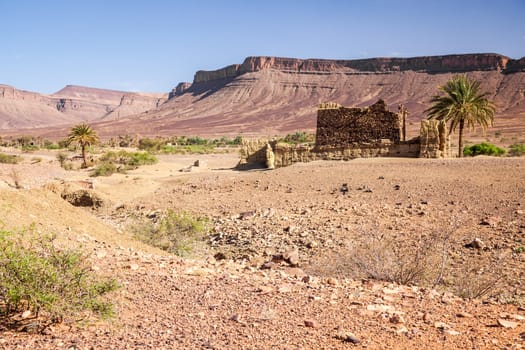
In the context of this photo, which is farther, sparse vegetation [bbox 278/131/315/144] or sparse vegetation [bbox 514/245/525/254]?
sparse vegetation [bbox 278/131/315/144]

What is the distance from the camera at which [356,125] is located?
21.2 m

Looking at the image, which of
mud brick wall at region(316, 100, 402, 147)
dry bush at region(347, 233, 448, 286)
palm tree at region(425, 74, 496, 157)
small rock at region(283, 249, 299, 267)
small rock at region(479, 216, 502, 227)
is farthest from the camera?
palm tree at region(425, 74, 496, 157)

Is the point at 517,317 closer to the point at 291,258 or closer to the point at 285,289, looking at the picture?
the point at 285,289

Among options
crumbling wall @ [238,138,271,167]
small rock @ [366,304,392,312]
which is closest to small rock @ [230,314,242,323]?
small rock @ [366,304,392,312]

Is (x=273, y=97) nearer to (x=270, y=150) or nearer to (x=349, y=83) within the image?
(x=349, y=83)

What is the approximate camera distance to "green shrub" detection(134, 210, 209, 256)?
10.3 meters

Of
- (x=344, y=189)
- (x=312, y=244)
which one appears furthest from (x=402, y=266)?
(x=344, y=189)

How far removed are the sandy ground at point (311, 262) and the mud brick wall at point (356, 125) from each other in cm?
334

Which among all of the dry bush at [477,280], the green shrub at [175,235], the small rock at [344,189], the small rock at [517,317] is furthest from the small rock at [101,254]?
the small rock at [344,189]

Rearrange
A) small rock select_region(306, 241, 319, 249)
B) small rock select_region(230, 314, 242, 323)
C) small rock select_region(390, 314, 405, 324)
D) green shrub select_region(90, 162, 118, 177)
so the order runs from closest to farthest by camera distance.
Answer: small rock select_region(230, 314, 242, 323) < small rock select_region(390, 314, 405, 324) < small rock select_region(306, 241, 319, 249) < green shrub select_region(90, 162, 118, 177)

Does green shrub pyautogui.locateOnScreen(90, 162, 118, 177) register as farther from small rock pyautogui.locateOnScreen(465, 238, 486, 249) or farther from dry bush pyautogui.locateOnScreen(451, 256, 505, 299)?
dry bush pyautogui.locateOnScreen(451, 256, 505, 299)

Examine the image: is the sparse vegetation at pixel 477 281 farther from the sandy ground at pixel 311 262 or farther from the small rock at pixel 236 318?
the small rock at pixel 236 318

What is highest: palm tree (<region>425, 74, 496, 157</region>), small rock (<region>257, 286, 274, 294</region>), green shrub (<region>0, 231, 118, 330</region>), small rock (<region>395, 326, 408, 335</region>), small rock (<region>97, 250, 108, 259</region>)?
palm tree (<region>425, 74, 496, 157</region>)

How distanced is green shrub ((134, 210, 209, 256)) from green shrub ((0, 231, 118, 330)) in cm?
509
